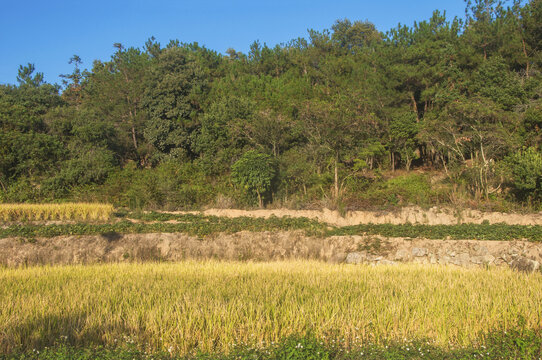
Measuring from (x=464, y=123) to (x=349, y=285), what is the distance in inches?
603

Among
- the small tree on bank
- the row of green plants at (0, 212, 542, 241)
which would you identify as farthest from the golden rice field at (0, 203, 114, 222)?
the small tree on bank

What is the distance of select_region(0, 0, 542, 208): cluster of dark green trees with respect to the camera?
1894 cm

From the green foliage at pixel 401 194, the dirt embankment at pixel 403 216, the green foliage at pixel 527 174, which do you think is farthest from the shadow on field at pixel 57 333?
the green foliage at pixel 527 174

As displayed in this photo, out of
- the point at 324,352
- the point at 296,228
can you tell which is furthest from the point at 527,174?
the point at 324,352

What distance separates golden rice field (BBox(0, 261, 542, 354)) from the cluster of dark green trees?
11052 millimetres

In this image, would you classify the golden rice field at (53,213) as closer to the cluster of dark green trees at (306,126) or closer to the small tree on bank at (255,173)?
the cluster of dark green trees at (306,126)

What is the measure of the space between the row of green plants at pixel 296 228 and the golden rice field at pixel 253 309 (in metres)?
5.05

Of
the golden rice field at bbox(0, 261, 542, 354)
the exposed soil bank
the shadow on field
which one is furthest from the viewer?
the exposed soil bank

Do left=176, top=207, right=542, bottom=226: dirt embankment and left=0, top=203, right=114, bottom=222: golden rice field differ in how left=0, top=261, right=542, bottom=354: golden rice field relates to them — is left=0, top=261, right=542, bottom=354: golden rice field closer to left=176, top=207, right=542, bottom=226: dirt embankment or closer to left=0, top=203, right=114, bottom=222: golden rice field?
left=176, top=207, right=542, bottom=226: dirt embankment

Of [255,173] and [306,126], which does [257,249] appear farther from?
[306,126]

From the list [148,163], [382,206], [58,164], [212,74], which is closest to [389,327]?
[382,206]

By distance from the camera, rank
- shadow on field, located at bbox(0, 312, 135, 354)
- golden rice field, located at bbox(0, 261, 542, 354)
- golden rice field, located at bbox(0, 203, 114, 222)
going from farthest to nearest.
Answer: golden rice field, located at bbox(0, 203, 114, 222) < golden rice field, located at bbox(0, 261, 542, 354) < shadow on field, located at bbox(0, 312, 135, 354)

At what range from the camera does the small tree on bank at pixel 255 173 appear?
1784 cm

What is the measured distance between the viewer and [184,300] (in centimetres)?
581
